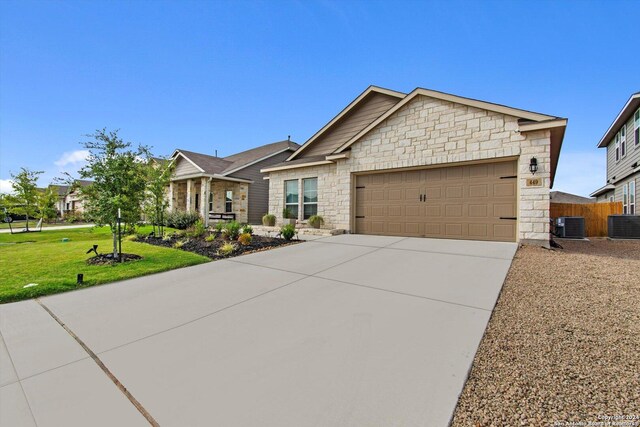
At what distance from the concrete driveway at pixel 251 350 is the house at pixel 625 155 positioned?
14327 mm

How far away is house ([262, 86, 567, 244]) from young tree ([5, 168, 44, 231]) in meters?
16.7

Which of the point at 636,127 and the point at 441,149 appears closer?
the point at 441,149

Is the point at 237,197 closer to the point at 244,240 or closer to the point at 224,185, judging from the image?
the point at 224,185

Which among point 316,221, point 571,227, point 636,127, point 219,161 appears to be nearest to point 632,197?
point 636,127

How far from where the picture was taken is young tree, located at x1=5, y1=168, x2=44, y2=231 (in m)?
14.5

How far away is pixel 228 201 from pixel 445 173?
14.2 metres

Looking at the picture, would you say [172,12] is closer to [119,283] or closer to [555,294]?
[119,283]

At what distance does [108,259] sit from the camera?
6.14 m

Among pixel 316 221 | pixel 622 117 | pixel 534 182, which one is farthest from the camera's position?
pixel 622 117

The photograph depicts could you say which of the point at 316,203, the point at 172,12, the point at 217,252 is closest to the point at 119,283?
the point at 217,252

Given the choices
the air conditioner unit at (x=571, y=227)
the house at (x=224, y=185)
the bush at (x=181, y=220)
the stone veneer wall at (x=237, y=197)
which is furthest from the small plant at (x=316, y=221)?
the air conditioner unit at (x=571, y=227)

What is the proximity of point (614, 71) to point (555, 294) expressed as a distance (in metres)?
12.2

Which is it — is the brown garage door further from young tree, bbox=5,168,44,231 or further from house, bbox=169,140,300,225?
young tree, bbox=5,168,44,231

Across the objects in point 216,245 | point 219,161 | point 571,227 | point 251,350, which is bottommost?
point 251,350
